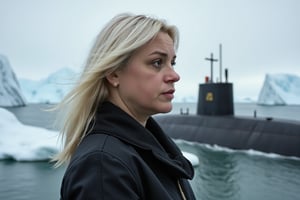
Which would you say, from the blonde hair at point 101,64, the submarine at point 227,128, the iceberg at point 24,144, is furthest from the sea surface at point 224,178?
the blonde hair at point 101,64

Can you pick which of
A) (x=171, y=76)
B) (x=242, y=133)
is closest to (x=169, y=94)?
(x=171, y=76)

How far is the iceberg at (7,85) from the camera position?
58094 millimetres

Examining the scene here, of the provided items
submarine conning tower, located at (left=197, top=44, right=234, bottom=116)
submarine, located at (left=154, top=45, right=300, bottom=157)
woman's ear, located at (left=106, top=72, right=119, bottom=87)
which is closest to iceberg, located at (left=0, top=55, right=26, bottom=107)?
submarine, located at (left=154, top=45, right=300, bottom=157)

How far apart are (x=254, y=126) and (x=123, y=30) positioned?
14.5 m

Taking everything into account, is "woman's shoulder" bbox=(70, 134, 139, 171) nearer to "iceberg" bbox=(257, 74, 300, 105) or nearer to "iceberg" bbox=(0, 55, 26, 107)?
"iceberg" bbox=(0, 55, 26, 107)

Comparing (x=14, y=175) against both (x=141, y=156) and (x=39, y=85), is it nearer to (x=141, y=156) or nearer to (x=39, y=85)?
(x=141, y=156)

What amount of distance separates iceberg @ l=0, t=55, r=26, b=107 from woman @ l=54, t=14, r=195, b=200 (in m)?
62.4

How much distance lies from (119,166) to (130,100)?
0.40 m

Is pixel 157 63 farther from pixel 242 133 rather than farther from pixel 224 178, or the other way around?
pixel 242 133

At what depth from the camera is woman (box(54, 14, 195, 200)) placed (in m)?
1.25

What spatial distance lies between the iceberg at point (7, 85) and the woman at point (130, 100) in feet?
205

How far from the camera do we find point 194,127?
17.9 metres

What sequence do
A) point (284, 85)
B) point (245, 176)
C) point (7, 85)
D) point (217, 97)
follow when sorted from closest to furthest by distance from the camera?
point (245, 176), point (217, 97), point (7, 85), point (284, 85)

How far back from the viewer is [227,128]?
15.8 meters
